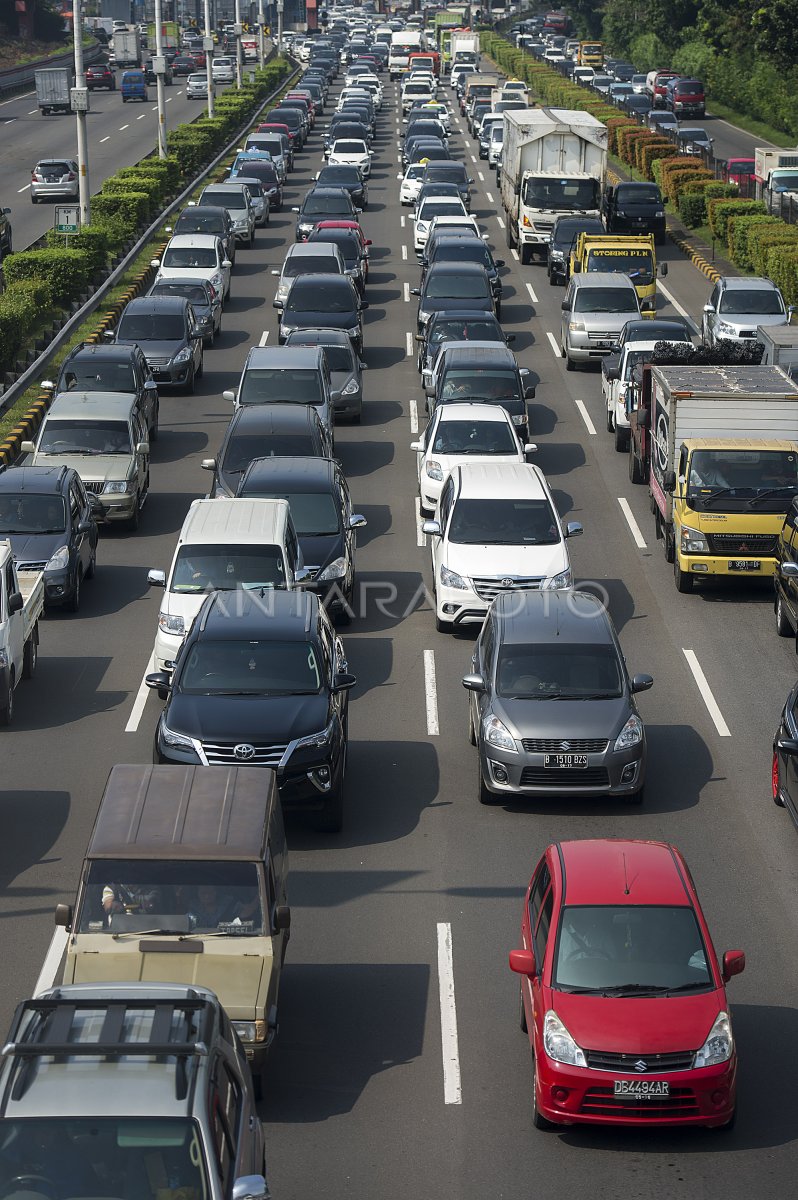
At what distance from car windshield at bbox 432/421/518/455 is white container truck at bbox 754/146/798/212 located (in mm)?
27670

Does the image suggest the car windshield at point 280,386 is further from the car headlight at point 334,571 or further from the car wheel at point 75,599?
the car headlight at point 334,571

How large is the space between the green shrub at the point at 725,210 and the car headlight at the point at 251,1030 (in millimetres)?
38951

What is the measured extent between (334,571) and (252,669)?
5551 mm

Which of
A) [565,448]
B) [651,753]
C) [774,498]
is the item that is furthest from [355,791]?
[565,448]

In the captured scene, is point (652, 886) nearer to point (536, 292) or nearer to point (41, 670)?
point (41, 670)

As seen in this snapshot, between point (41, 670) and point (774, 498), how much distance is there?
30.6ft

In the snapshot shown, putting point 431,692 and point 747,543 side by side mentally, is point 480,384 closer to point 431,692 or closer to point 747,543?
point 747,543

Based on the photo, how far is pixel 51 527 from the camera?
22.4 meters

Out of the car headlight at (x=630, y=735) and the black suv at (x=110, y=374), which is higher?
the car headlight at (x=630, y=735)

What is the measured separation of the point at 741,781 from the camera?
56.2 ft

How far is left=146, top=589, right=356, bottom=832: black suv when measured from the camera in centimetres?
1544

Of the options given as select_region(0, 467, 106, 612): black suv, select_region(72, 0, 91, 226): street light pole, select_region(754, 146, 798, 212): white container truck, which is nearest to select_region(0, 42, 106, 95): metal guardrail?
select_region(754, 146, 798, 212): white container truck

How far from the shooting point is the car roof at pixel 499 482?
869 inches

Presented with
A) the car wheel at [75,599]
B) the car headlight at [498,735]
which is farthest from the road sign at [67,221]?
the car headlight at [498,735]
